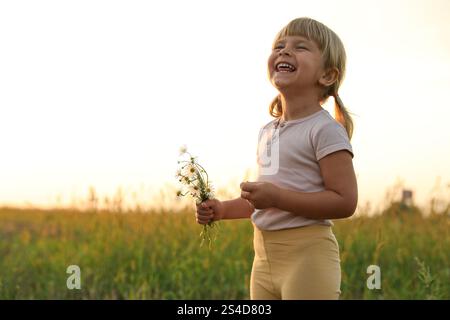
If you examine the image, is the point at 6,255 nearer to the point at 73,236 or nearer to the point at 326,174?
the point at 73,236

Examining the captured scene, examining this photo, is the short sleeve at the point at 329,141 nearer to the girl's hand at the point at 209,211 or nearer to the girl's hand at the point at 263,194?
the girl's hand at the point at 263,194

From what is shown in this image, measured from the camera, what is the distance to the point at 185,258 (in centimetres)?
488

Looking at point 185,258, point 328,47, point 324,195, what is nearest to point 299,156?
point 324,195

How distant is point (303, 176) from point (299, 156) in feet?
0.23

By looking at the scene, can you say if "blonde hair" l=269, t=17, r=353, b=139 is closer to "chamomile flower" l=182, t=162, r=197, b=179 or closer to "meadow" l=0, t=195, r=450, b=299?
"chamomile flower" l=182, t=162, r=197, b=179

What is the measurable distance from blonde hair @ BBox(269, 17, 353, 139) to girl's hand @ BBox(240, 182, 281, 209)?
43 cm

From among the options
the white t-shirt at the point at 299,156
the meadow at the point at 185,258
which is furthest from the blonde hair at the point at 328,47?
the meadow at the point at 185,258

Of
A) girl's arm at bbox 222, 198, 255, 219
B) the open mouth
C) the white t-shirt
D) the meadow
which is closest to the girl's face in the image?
the open mouth

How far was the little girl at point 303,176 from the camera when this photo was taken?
2295 mm

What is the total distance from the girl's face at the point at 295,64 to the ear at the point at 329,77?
2cm
